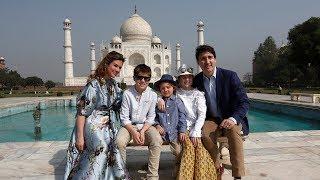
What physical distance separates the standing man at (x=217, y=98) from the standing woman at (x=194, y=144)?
106 millimetres

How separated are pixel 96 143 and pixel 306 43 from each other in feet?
96.9

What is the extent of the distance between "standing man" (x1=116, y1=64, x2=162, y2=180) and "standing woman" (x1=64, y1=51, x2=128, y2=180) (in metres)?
0.12

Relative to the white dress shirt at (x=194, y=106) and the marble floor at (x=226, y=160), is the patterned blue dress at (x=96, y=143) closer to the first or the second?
the marble floor at (x=226, y=160)

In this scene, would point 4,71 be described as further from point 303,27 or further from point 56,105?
point 303,27

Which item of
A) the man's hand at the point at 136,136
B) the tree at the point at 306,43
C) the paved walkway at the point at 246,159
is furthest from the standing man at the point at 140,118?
the tree at the point at 306,43

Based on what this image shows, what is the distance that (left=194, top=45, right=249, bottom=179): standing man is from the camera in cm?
341

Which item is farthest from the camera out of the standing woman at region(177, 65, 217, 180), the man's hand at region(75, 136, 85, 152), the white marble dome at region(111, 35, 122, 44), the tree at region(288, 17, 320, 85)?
the white marble dome at region(111, 35, 122, 44)

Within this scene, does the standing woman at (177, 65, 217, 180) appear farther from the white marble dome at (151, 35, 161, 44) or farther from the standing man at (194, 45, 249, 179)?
the white marble dome at (151, 35, 161, 44)

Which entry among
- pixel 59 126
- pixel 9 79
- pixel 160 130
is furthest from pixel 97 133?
pixel 9 79

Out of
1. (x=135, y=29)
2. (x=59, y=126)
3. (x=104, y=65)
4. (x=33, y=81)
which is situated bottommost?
(x=59, y=126)

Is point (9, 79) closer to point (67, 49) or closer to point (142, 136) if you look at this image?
point (67, 49)

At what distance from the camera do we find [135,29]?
47.6 meters

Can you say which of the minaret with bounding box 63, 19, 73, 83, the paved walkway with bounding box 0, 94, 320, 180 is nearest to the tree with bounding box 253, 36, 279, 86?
the minaret with bounding box 63, 19, 73, 83

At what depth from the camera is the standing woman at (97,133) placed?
123 inches
